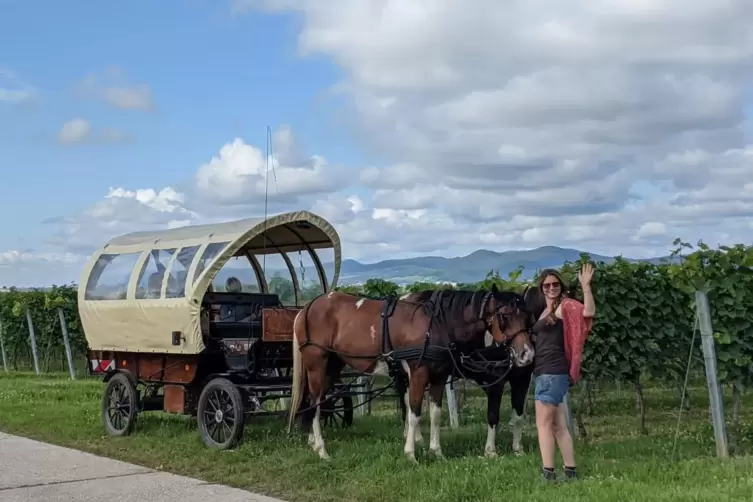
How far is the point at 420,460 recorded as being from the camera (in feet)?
27.7

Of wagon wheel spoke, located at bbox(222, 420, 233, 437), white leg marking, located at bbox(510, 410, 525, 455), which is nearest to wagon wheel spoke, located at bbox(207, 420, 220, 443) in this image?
wagon wheel spoke, located at bbox(222, 420, 233, 437)

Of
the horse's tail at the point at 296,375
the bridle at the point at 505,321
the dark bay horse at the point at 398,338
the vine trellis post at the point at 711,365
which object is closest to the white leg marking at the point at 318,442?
the dark bay horse at the point at 398,338

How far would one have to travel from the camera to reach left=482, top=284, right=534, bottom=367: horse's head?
805cm

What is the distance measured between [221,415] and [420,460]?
8.56 ft

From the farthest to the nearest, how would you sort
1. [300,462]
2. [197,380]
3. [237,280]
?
[237,280]
[197,380]
[300,462]

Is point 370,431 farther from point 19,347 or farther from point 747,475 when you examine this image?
point 19,347

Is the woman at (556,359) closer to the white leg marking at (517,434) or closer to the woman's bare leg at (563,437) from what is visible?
the woman's bare leg at (563,437)

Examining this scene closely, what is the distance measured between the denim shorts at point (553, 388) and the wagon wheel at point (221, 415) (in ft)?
12.4

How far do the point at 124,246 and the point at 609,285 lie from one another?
647 cm

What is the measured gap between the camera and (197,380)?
1052 centimetres

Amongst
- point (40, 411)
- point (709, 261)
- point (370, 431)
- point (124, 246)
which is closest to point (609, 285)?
point (709, 261)

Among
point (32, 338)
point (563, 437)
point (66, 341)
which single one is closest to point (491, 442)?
point (563, 437)

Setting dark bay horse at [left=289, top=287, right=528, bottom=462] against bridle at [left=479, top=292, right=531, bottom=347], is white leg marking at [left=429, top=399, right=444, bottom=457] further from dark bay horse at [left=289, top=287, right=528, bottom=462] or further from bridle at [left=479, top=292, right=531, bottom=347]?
bridle at [left=479, top=292, right=531, bottom=347]

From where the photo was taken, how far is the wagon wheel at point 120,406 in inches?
434
